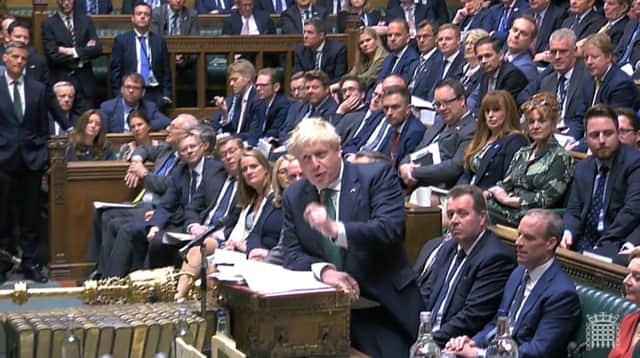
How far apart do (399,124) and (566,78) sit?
3.86ft

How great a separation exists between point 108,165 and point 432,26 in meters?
3.01

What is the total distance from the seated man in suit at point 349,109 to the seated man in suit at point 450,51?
2.29 ft

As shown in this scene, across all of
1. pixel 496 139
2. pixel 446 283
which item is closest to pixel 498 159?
pixel 496 139

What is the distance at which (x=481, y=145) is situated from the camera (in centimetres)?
832

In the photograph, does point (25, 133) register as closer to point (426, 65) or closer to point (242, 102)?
point (242, 102)

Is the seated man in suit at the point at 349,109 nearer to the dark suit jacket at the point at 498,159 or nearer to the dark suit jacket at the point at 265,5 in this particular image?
the dark suit jacket at the point at 498,159

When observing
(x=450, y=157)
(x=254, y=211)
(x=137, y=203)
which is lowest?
(x=137, y=203)

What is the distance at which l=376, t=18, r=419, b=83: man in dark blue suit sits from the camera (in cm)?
1169

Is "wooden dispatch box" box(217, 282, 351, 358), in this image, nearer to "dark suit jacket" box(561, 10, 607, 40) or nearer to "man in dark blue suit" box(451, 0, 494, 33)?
"dark suit jacket" box(561, 10, 607, 40)

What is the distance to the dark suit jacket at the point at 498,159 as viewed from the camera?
26.7 ft

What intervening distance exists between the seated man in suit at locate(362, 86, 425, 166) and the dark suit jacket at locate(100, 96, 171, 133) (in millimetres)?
2825

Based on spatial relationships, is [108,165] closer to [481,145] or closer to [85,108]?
[85,108]

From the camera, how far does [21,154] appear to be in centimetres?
1030

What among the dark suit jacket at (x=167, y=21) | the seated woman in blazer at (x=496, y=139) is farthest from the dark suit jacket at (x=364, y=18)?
the seated woman in blazer at (x=496, y=139)
